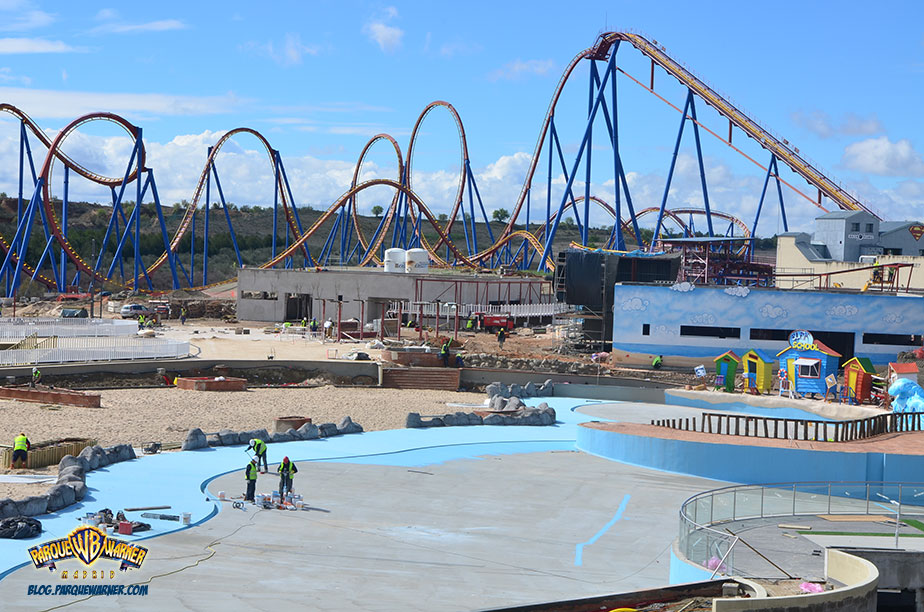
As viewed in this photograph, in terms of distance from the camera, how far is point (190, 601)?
40.1 ft

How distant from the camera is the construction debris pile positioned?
73.4 feet

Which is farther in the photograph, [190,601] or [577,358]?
[577,358]

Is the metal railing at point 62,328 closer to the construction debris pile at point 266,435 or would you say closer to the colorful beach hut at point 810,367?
the construction debris pile at point 266,435

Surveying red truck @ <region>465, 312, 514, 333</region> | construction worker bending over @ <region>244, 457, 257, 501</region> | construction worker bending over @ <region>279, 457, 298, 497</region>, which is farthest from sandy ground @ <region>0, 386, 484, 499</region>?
red truck @ <region>465, 312, 514, 333</region>

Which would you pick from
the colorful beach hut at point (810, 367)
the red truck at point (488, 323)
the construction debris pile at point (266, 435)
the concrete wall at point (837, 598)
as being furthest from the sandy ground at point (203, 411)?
the red truck at point (488, 323)

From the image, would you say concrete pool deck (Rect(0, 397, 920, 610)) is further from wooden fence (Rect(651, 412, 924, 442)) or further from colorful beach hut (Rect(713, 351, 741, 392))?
colorful beach hut (Rect(713, 351, 741, 392))

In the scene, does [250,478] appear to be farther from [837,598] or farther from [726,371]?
[726,371]

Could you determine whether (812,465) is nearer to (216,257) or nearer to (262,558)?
(262,558)

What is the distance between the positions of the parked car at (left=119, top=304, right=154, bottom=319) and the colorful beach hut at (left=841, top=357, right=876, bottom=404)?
1335 inches

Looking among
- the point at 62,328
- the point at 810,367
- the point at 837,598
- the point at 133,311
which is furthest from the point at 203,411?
the point at 133,311

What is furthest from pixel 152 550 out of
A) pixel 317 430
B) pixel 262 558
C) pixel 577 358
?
pixel 577 358

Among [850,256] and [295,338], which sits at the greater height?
[850,256]

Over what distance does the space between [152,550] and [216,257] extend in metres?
94.0

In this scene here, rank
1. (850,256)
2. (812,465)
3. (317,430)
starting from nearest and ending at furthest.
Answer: (812,465) < (317,430) < (850,256)
